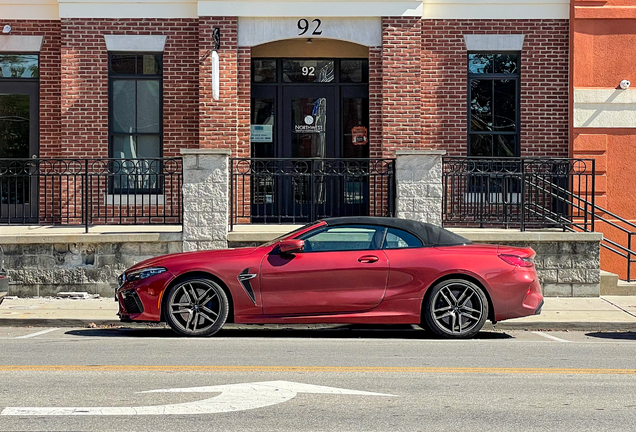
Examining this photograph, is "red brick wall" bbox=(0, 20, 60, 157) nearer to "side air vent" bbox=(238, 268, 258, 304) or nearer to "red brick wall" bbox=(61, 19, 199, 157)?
"red brick wall" bbox=(61, 19, 199, 157)

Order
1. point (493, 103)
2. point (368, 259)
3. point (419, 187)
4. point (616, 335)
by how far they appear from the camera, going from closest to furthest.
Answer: point (368, 259) < point (616, 335) < point (419, 187) < point (493, 103)

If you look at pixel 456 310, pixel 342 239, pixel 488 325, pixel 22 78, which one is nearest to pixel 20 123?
pixel 22 78

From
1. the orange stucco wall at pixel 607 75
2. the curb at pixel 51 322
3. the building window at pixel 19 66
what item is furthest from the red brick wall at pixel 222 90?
the orange stucco wall at pixel 607 75

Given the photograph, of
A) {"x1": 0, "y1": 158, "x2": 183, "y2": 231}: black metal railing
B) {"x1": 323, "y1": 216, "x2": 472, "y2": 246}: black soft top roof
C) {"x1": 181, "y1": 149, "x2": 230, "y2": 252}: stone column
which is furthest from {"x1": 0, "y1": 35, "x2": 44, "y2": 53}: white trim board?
{"x1": 323, "y1": 216, "x2": 472, "y2": 246}: black soft top roof

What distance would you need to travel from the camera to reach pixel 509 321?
39.6 ft

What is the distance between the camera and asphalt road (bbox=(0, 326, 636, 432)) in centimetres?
613

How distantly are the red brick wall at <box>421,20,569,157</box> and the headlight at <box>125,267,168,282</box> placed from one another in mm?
7807

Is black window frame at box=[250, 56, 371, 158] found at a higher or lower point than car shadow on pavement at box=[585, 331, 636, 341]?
higher

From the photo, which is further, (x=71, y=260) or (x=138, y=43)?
(x=138, y=43)

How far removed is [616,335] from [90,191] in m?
8.63

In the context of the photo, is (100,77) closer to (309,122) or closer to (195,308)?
(309,122)

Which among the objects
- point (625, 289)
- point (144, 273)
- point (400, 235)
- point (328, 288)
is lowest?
point (625, 289)

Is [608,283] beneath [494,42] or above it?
beneath

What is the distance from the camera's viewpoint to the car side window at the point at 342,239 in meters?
10.6
